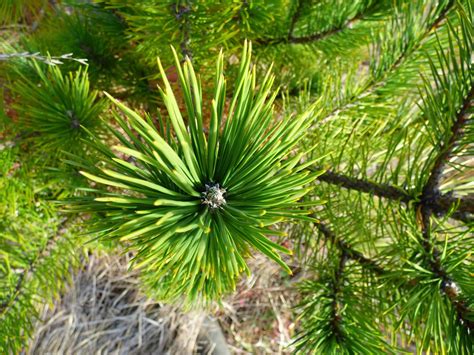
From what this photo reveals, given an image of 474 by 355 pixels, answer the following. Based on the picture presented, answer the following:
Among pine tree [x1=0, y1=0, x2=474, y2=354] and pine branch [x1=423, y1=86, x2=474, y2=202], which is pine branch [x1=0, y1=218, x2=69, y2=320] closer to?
pine tree [x1=0, y1=0, x2=474, y2=354]

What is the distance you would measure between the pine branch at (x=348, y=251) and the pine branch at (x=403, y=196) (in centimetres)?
7

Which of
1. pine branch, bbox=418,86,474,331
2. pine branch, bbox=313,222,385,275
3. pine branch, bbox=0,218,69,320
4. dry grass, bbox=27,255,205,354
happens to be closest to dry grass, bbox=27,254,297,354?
dry grass, bbox=27,255,205,354

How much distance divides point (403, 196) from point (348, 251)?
4.4 inches

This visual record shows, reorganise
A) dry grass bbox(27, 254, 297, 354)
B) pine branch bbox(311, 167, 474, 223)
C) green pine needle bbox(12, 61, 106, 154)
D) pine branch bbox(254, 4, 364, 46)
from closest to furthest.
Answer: pine branch bbox(311, 167, 474, 223)
green pine needle bbox(12, 61, 106, 154)
pine branch bbox(254, 4, 364, 46)
dry grass bbox(27, 254, 297, 354)

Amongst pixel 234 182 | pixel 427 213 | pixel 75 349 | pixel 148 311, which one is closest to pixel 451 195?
pixel 427 213

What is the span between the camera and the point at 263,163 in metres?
0.26

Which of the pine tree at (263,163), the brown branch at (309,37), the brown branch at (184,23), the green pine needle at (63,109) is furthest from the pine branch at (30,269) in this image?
the brown branch at (309,37)

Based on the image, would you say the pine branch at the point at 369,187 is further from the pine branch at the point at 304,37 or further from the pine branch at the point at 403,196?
the pine branch at the point at 304,37

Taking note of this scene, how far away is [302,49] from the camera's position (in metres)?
0.68

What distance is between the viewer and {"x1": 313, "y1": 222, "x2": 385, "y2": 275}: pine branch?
45cm

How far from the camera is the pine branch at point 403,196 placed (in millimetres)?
350

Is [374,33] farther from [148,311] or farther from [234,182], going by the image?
[148,311]

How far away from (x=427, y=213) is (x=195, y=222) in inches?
10.4

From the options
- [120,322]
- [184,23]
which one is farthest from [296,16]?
[120,322]
